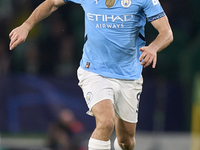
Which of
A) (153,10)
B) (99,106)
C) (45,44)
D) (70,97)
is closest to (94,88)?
(99,106)

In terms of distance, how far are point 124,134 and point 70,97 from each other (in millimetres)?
4547

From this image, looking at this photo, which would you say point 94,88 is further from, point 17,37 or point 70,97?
point 70,97

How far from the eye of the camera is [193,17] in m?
12.0

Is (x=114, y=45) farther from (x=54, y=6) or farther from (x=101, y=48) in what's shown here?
(x=54, y=6)

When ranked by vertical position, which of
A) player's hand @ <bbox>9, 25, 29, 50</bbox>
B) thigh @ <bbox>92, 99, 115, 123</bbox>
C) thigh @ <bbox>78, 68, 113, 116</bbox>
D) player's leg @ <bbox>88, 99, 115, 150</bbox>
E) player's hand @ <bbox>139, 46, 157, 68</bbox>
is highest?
player's hand @ <bbox>9, 25, 29, 50</bbox>

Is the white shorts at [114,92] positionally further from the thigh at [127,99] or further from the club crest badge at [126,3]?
the club crest badge at [126,3]

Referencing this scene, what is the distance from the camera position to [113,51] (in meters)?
5.74

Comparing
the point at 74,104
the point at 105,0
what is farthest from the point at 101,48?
the point at 74,104

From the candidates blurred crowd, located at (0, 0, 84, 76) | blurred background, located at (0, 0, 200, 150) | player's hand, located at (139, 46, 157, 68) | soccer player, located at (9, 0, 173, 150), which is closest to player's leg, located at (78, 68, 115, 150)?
soccer player, located at (9, 0, 173, 150)

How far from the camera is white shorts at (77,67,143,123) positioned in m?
5.53

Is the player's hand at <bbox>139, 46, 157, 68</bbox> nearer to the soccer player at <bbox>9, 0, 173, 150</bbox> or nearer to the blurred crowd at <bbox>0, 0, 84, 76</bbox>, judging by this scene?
the soccer player at <bbox>9, 0, 173, 150</bbox>

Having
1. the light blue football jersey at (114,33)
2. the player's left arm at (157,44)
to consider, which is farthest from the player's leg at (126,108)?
the player's left arm at (157,44)

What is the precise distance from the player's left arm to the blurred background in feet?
14.2

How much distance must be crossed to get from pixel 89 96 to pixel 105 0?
1053 mm
